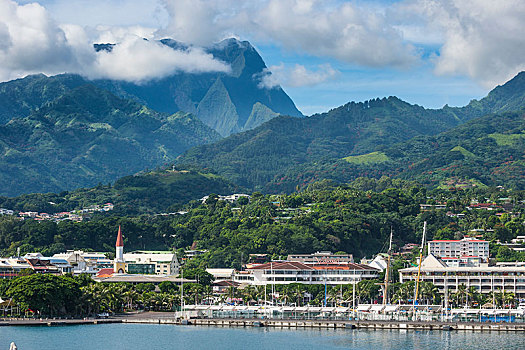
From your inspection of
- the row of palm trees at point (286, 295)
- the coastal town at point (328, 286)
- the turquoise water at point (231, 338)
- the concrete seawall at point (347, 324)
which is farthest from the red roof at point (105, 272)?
the turquoise water at point (231, 338)

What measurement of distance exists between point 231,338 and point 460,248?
90797 mm

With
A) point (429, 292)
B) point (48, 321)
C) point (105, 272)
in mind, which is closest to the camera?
point (48, 321)

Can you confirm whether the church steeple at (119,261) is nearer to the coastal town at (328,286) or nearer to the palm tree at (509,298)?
the coastal town at (328,286)

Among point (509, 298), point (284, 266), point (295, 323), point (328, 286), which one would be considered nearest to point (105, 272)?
point (284, 266)

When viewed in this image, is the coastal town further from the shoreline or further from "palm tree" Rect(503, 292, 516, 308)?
the shoreline

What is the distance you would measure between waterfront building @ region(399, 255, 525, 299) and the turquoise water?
125 feet

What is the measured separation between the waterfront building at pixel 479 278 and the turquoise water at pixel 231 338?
3800cm

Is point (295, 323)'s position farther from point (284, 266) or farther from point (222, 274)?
point (222, 274)

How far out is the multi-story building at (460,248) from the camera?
575ft

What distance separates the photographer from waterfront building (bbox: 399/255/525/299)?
453 ft

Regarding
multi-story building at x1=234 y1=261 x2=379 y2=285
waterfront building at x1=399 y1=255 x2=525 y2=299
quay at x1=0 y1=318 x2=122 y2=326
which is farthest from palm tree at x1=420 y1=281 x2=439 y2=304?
quay at x1=0 y1=318 x2=122 y2=326

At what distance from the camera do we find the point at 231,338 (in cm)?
9719

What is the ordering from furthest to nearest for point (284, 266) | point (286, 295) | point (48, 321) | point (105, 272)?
point (105, 272), point (284, 266), point (286, 295), point (48, 321)

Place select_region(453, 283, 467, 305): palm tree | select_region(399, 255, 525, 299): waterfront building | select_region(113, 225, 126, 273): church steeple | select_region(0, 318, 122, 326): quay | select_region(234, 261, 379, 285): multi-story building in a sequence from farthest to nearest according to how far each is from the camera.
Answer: select_region(113, 225, 126, 273): church steeple < select_region(234, 261, 379, 285): multi-story building < select_region(399, 255, 525, 299): waterfront building < select_region(453, 283, 467, 305): palm tree < select_region(0, 318, 122, 326): quay
